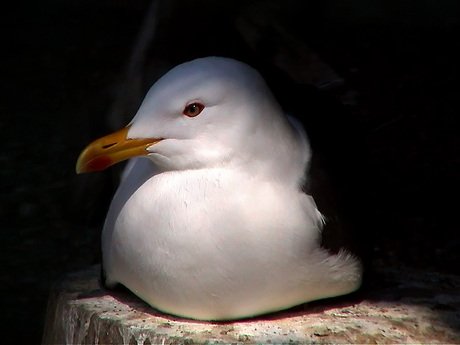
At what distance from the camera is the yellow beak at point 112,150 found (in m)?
2.70

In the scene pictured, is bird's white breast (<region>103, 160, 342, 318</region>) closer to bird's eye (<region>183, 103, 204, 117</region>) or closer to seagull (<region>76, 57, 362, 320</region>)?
seagull (<region>76, 57, 362, 320</region>)

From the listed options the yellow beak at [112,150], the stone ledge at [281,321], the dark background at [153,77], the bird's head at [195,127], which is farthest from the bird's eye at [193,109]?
the dark background at [153,77]

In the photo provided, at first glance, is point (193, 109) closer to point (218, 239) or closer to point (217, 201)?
point (217, 201)

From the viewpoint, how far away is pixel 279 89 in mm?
3271

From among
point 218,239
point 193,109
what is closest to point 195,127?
point 193,109

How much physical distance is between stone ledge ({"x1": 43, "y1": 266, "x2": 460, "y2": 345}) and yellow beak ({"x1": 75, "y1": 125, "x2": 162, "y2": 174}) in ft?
1.56

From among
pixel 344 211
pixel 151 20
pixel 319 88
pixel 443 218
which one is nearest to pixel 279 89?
pixel 319 88

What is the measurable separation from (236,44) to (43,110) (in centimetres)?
335

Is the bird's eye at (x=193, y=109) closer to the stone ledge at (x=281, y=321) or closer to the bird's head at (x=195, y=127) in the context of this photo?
the bird's head at (x=195, y=127)

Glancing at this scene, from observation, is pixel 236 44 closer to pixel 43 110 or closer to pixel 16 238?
pixel 16 238

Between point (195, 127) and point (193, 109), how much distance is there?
55mm

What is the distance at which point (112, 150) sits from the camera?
2713 millimetres

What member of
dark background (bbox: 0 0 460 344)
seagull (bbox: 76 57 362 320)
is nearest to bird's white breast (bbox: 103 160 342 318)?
seagull (bbox: 76 57 362 320)

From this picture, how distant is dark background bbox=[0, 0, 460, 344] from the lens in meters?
4.60
